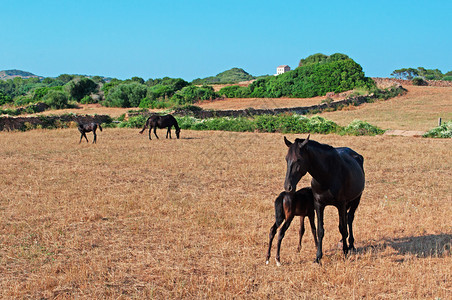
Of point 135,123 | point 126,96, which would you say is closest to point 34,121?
point 135,123

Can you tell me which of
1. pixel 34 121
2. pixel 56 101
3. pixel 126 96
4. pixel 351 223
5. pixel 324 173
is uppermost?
pixel 126 96

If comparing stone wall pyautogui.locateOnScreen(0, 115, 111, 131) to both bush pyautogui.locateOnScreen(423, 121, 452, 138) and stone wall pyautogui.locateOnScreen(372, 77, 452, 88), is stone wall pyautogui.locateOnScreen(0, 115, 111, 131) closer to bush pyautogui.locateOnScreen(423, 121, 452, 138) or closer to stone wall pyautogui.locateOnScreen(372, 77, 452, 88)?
bush pyautogui.locateOnScreen(423, 121, 452, 138)

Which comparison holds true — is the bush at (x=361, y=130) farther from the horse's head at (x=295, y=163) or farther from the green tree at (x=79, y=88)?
the green tree at (x=79, y=88)

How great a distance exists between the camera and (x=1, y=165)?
1630 centimetres

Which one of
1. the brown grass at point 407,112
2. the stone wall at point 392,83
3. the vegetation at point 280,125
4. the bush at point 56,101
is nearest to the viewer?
the vegetation at point 280,125

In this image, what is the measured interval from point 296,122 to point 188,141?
9.39 meters

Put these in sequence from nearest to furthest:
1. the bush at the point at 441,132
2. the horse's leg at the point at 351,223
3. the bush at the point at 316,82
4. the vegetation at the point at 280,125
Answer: the horse's leg at the point at 351,223 → the bush at the point at 441,132 → the vegetation at the point at 280,125 → the bush at the point at 316,82

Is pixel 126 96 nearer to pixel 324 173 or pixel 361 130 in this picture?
pixel 361 130

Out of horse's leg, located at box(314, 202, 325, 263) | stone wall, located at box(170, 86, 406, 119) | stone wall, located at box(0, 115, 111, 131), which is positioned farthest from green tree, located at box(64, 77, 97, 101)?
horse's leg, located at box(314, 202, 325, 263)

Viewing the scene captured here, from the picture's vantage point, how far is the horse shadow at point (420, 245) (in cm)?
715

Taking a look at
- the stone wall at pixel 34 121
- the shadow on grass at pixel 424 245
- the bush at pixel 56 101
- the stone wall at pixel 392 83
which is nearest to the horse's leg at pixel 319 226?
the shadow on grass at pixel 424 245

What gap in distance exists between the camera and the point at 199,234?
27.6ft

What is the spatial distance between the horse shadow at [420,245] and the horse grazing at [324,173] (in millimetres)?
997

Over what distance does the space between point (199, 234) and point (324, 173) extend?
327 cm
